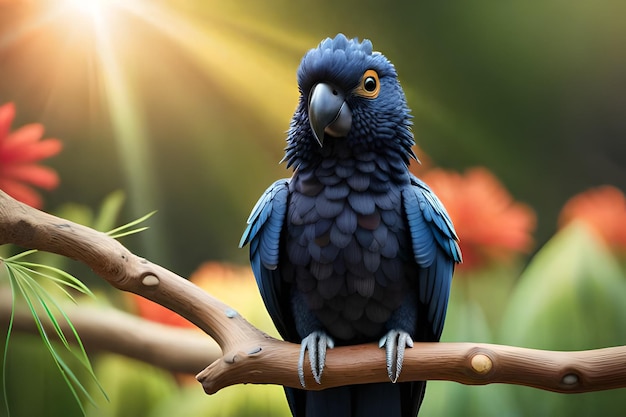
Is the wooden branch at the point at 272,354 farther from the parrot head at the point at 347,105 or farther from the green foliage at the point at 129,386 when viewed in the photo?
the green foliage at the point at 129,386

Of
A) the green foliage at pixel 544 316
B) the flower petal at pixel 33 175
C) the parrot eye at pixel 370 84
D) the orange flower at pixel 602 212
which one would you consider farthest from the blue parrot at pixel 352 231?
the flower petal at pixel 33 175

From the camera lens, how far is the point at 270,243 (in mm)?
1479

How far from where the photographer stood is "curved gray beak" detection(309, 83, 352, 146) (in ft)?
4.43

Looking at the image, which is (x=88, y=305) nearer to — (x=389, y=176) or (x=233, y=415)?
(x=233, y=415)

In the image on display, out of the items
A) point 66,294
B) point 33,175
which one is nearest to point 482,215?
point 66,294

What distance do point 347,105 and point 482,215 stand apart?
0.97m

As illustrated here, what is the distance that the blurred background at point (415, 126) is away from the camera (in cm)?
211

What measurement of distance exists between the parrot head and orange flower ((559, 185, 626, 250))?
0.93 metres

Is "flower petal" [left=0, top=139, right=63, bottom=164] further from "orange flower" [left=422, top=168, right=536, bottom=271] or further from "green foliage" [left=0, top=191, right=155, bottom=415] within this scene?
"orange flower" [left=422, top=168, right=536, bottom=271]

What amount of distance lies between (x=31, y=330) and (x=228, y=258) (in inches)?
29.7

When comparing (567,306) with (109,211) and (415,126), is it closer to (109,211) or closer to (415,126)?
(415,126)

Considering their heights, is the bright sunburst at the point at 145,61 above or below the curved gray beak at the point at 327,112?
above

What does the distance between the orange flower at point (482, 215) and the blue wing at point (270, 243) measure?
0.85 meters

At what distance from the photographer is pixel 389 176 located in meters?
1.47
